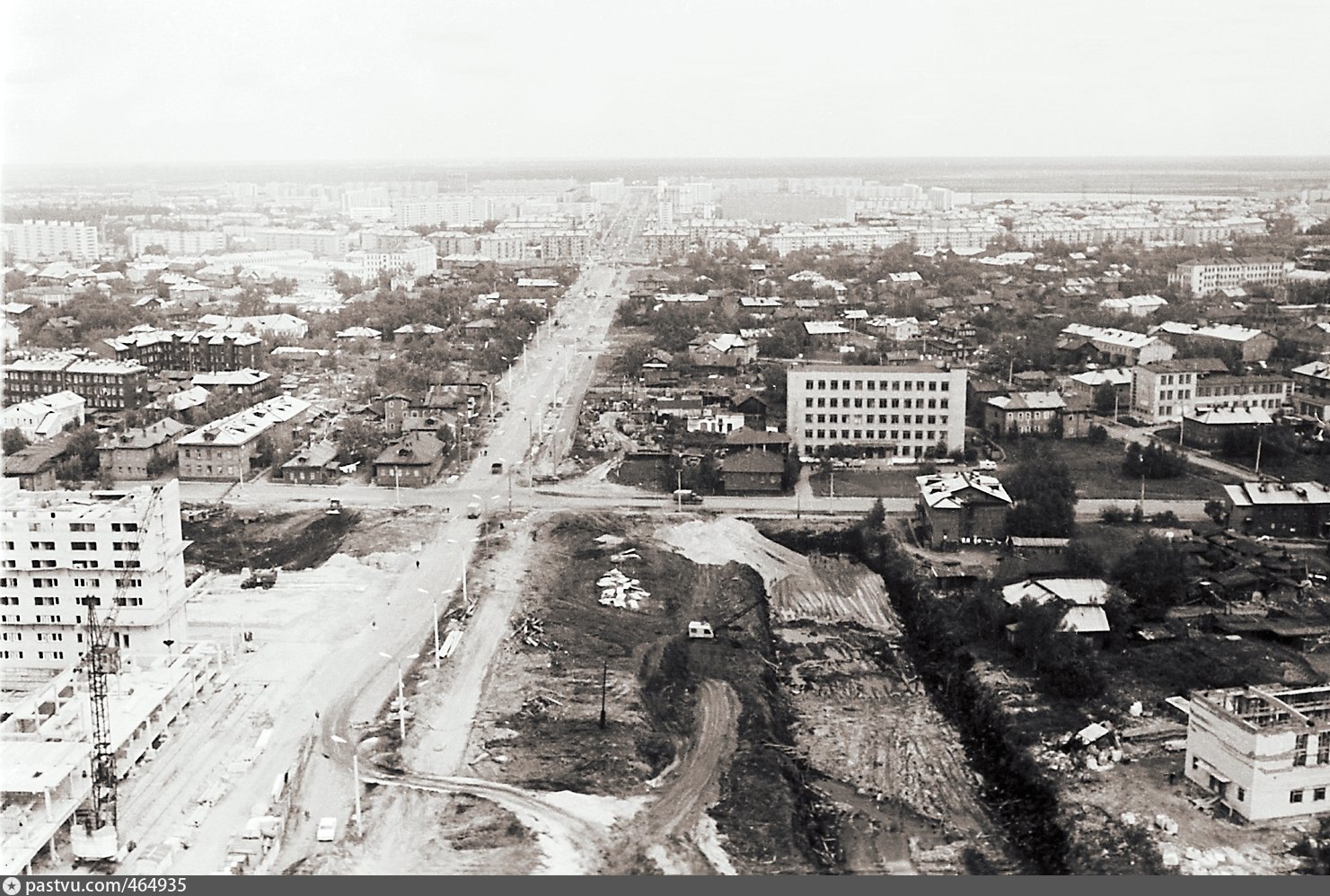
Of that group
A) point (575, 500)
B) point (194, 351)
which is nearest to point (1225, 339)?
point (575, 500)

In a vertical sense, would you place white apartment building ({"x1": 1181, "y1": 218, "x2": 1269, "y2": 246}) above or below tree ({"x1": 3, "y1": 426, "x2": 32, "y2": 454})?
above

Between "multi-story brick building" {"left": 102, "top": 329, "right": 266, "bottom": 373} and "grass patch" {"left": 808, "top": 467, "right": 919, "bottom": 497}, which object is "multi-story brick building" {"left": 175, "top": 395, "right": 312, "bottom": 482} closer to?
"multi-story brick building" {"left": 102, "top": 329, "right": 266, "bottom": 373}

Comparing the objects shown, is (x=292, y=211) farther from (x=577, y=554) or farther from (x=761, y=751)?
(x=761, y=751)

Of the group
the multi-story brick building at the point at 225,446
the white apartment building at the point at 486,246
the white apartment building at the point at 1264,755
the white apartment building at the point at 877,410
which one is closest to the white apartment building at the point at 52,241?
the white apartment building at the point at 486,246

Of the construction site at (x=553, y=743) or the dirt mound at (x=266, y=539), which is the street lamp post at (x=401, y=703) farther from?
the dirt mound at (x=266, y=539)

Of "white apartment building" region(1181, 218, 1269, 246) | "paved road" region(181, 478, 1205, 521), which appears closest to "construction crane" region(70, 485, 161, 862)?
"paved road" region(181, 478, 1205, 521)

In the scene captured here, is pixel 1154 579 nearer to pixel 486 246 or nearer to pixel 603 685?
pixel 603 685

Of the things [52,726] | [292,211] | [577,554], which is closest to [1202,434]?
[577,554]
